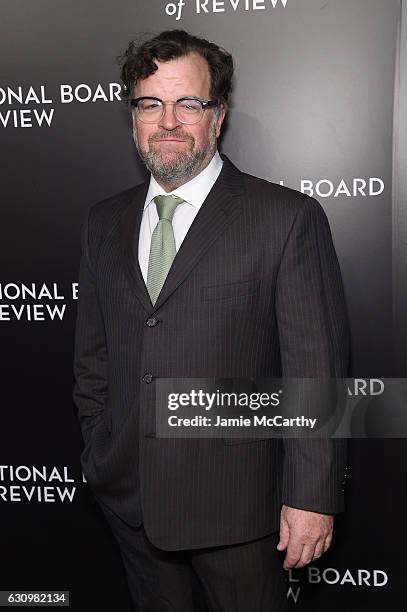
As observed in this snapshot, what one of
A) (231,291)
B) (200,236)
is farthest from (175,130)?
(231,291)

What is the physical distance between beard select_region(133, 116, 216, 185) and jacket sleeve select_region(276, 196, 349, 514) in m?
0.28

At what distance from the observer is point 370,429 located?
2266mm

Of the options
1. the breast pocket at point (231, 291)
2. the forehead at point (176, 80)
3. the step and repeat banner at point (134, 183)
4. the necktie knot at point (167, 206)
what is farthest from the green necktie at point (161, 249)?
the step and repeat banner at point (134, 183)

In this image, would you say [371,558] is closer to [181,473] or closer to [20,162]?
[181,473]

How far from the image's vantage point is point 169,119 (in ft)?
5.73

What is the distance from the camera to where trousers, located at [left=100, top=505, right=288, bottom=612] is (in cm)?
175

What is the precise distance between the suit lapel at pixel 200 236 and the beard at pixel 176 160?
0.06 metres

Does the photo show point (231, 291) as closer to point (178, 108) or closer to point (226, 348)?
point (226, 348)

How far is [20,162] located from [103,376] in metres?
0.80

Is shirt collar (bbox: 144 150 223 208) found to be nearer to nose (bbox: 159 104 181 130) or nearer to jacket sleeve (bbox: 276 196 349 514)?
nose (bbox: 159 104 181 130)

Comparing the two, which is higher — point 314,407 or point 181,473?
point 314,407

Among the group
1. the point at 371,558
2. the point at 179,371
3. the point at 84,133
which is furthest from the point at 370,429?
the point at 84,133

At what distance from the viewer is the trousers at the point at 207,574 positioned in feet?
5.75

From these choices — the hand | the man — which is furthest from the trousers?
the hand
